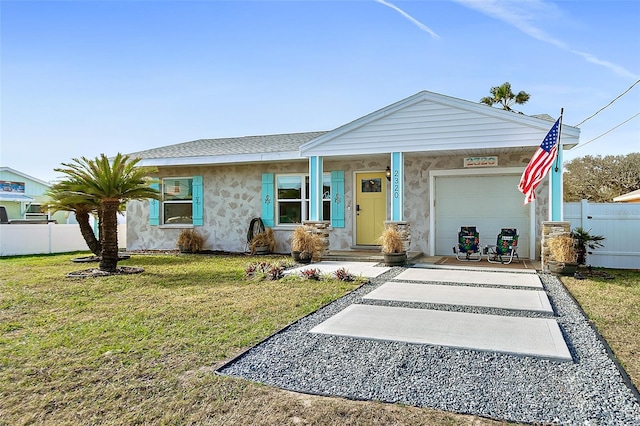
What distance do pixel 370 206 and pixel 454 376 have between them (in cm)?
834

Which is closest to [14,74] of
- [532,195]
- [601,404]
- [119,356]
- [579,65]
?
[119,356]

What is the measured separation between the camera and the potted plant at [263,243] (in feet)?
37.5

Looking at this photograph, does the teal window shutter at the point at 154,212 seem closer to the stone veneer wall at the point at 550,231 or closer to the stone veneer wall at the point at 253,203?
the stone veneer wall at the point at 253,203

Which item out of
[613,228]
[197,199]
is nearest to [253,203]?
[197,199]

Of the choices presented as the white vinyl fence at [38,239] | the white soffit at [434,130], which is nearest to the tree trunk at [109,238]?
the white soffit at [434,130]

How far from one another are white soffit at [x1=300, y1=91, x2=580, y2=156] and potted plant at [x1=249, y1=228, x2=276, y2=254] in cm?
286

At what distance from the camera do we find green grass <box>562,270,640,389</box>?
11.5 feet

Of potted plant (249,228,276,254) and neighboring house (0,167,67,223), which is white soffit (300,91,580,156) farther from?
neighboring house (0,167,67,223)

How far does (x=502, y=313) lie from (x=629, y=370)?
1799 mm

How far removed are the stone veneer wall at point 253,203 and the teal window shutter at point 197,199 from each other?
15 cm

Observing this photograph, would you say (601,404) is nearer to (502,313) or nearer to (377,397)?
(377,397)

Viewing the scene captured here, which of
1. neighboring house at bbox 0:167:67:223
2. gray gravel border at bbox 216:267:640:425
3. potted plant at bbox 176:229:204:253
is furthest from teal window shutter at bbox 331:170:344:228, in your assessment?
neighboring house at bbox 0:167:67:223

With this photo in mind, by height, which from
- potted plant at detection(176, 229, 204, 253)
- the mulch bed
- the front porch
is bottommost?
the mulch bed

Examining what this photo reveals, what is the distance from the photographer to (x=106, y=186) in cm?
815
